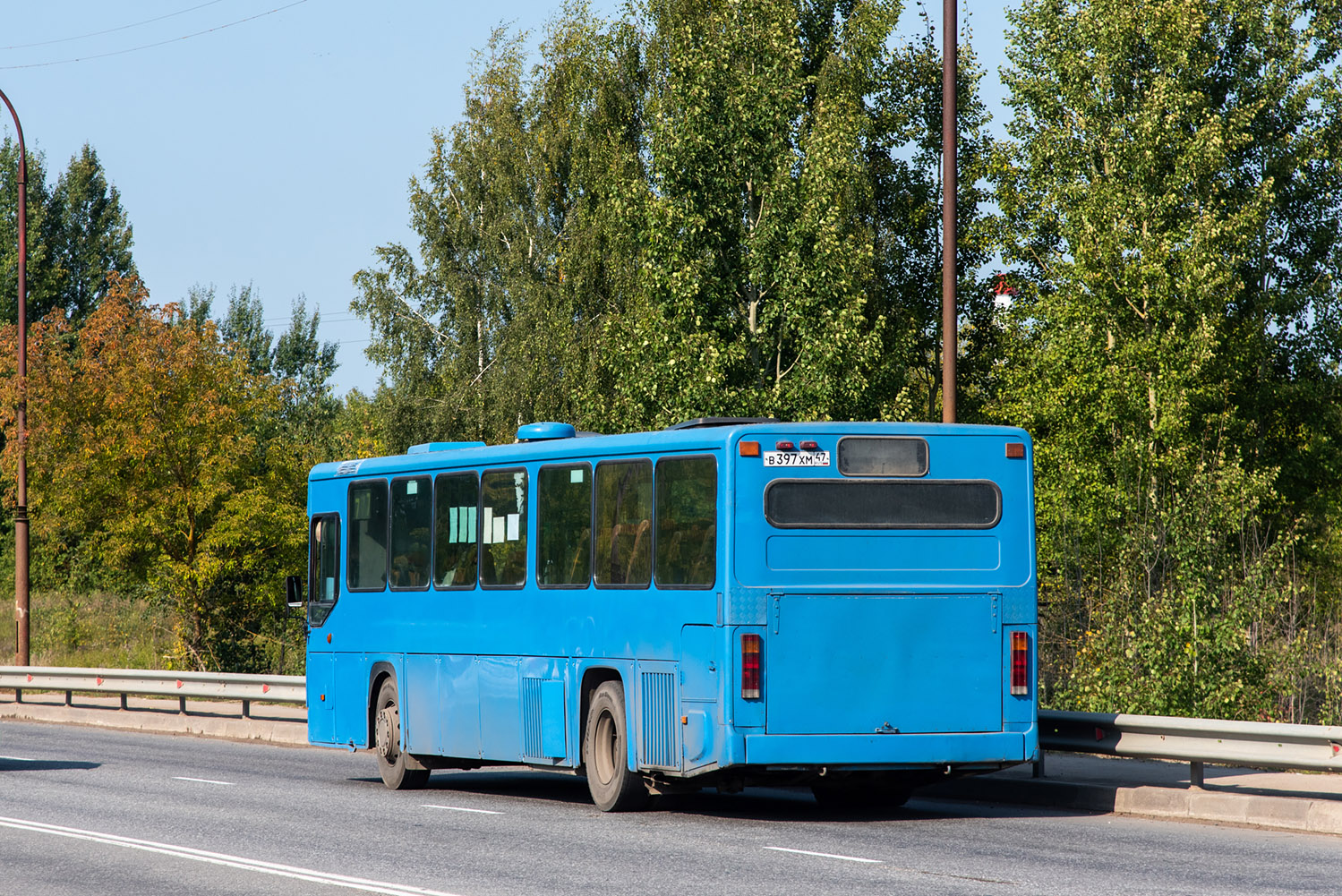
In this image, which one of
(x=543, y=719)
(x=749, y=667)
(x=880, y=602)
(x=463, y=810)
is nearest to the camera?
(x=749, y=667)

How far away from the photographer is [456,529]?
16.0 metres

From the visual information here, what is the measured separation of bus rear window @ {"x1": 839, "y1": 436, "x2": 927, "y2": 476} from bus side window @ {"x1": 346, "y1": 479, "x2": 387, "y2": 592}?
5981mm

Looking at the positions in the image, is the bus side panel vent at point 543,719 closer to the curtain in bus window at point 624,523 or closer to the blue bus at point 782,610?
the blue bus at point 782,610

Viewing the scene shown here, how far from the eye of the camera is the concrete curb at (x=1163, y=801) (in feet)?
39.5

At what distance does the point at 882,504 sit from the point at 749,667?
163cm

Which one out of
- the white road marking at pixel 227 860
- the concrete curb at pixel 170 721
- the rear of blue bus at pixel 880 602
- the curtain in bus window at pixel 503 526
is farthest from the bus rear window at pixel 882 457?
the concrete curb at pixel 170 721

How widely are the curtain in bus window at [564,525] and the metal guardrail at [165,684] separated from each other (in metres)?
7.86

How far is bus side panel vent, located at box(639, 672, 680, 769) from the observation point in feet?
42.1

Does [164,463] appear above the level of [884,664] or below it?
above

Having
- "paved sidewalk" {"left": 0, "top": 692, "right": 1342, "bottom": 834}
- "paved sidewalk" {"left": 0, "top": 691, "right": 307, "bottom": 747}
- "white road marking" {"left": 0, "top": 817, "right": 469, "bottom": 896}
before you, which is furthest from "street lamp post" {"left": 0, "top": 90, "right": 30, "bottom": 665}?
→ "paved sidewalk" {"left": 0, "top": 692, "right": 1342, "bottom": 834}

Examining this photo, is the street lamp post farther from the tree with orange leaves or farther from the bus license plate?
the bus license plate

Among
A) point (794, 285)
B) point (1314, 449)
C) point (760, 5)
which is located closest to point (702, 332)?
point (794, 285)

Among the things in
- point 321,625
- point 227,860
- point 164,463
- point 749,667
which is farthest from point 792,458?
point 164,463

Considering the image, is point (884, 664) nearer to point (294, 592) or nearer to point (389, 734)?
point (389, 734)
